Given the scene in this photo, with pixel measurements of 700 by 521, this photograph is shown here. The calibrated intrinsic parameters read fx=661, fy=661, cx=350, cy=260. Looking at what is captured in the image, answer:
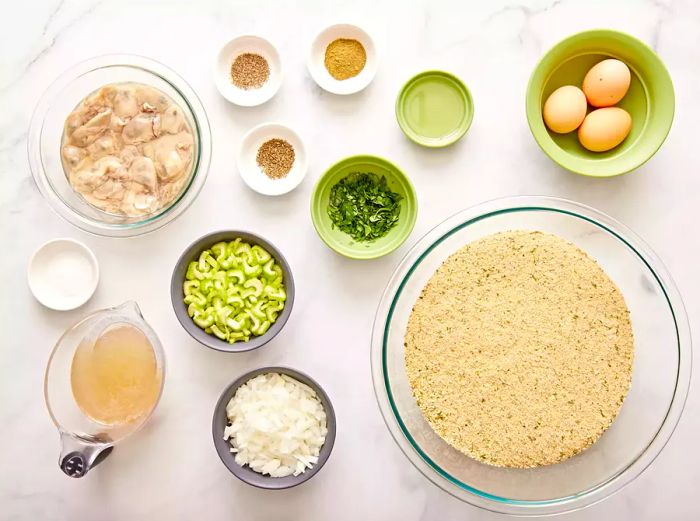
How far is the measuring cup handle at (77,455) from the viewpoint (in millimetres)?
2008

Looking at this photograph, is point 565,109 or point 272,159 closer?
point 565,109

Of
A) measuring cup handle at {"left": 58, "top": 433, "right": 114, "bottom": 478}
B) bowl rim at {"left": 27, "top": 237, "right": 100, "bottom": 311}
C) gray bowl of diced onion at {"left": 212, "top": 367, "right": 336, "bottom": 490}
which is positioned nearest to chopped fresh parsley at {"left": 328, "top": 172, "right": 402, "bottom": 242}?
gray bowl of diced onion at {"left": 212, "top": 367, "right": 336, "bottom": 490}

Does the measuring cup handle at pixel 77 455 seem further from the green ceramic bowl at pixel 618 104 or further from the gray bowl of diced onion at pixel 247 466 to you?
the green ceramic bowl at pixel 618 104

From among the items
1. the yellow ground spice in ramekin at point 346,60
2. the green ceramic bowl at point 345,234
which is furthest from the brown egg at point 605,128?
the yellow ground spice in ramekin at point 346,60

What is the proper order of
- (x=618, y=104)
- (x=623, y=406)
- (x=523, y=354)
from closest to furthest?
(x=523, y=354) < (x=623, y=406) < (x=618, y=104)

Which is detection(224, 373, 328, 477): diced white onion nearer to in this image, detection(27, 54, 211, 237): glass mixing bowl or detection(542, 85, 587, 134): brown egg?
detection(27, 54, 211, 237): glass mixing bowl

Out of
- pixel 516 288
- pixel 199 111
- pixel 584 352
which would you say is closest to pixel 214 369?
pixel 199 111

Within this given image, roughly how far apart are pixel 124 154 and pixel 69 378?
2.45 ft

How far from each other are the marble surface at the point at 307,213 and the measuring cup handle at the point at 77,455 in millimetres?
177

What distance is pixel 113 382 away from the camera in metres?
2.11

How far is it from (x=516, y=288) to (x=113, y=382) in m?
1.29

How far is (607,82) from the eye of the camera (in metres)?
2.05

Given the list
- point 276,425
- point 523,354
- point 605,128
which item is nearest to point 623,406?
point 523,354

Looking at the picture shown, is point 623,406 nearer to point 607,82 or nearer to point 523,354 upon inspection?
point 523,354
